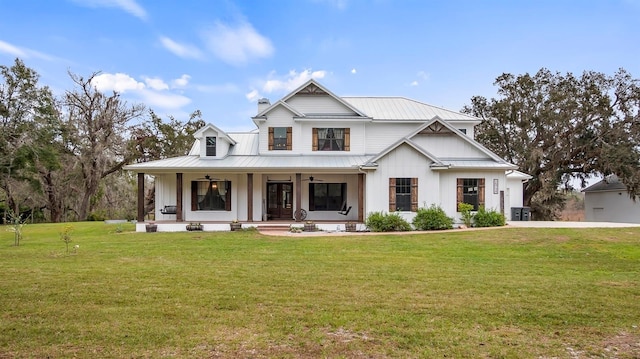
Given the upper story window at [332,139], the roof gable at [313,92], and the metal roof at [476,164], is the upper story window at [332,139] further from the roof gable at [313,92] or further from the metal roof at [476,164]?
the metal roof at [476,164]

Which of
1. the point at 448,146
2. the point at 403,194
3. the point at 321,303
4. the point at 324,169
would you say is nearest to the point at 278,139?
the point at 324,169

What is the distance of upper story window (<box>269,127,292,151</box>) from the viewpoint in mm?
18234

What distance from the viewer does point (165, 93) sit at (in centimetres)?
2725

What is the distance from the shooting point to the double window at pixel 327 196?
18.2 meters

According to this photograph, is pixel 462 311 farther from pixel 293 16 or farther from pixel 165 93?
pixel 165 93

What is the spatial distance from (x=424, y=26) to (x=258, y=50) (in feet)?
28.6

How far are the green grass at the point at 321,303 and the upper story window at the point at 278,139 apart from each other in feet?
28.2

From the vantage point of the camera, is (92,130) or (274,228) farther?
(92,130)

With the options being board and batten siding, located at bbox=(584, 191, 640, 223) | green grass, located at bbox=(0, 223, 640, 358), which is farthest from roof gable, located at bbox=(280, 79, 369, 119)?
board and batten siding, located at bbox=(584, 191, 640, 223)

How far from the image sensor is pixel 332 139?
1836cm

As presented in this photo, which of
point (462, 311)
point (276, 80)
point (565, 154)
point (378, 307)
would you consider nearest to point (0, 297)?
point (378, 307)

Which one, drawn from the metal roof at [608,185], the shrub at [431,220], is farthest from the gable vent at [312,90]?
the metal roof at [608,185]

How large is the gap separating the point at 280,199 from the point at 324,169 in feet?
11.7

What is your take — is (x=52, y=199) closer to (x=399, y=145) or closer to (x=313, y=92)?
(x=313, y=92)
